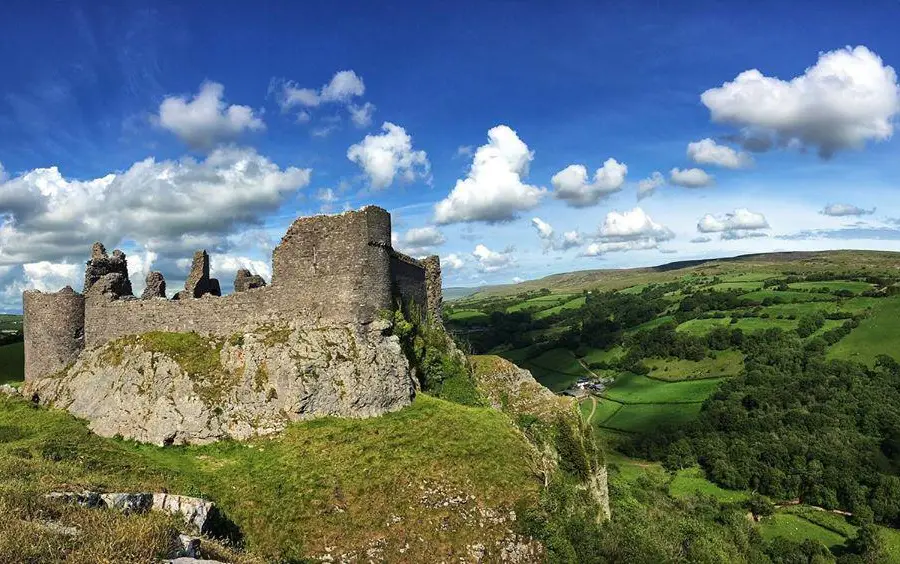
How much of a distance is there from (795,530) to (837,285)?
113 m

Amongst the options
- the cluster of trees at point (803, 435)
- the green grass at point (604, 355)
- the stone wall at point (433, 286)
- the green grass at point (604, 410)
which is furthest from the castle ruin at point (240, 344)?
the green grass at point (604, 355)

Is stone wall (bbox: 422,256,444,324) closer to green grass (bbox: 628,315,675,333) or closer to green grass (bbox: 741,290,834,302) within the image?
green grass (bbox: 628,315,675,333)

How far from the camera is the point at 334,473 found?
59.5 ft

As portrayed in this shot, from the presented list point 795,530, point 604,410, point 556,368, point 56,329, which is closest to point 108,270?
point 56,329

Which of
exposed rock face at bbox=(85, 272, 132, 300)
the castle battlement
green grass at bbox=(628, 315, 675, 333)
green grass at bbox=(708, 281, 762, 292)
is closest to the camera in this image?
the castle battlement

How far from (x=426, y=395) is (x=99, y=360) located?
15911 millimetres

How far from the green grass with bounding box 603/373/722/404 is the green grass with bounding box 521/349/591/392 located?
10.2 metres

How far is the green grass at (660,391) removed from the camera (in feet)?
352

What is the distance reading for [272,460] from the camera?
62.2 ft

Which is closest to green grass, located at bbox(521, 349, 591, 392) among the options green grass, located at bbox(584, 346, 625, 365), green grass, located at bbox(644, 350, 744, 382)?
green grass, located at bbox(584, 346, 625, 365)

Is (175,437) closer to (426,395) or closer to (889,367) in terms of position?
(426,395)

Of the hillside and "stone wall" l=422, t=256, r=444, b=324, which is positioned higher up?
"stone wall" l=422, t=256, r=444, b=324

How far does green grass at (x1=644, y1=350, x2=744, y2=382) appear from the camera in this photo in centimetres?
11712

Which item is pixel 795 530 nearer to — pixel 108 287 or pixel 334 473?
pixel 334 473
